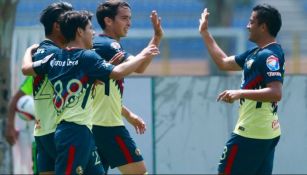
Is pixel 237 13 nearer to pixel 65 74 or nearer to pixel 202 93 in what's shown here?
pixel 202 93

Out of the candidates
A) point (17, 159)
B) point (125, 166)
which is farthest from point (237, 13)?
point (125, 166)

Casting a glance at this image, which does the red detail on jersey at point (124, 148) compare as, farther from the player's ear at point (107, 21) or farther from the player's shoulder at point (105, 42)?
the player's ear at point (107, 21)

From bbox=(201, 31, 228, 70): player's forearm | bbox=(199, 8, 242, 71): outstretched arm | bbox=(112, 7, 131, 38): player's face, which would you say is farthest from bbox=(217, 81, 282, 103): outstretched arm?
bbox=(112, 7, 131, 38): player's face

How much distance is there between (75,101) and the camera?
307 inches

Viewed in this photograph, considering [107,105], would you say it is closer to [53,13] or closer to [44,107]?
[44,107]

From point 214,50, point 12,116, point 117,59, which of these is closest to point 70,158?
point 117,59

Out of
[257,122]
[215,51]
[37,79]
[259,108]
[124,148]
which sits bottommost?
[124,148]

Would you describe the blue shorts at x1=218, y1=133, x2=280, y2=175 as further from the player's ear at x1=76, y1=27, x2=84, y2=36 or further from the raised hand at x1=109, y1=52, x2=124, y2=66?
the player's ear at x1=76, y1=27, x2=84, y2=36

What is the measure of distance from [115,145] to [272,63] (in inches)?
67.6

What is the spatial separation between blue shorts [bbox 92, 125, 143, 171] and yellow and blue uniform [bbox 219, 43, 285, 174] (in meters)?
1.08

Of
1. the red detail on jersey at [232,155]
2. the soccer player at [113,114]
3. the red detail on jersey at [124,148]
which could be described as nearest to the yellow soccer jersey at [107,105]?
the soccer player at [113,114]

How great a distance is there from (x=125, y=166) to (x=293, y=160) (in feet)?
10.5

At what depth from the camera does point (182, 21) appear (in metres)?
28.2

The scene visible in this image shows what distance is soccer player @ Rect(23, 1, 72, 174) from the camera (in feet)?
26.9
